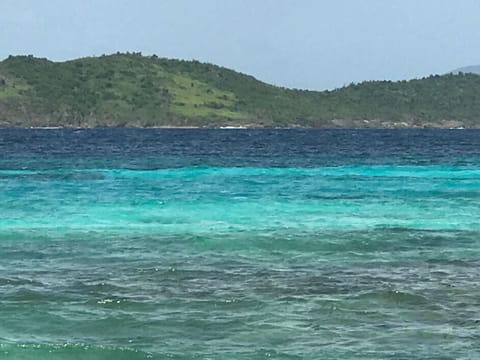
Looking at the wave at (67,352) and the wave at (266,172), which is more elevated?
the wave at (266,172)

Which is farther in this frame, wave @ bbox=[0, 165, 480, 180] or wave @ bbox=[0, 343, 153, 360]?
wave @ bbox=[0, 165, 480, 180]

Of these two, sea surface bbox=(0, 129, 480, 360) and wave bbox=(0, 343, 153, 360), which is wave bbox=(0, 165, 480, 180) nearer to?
sea surface bbox=(0, 129, 480, 360)

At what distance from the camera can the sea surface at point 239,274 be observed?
15969 millimetres

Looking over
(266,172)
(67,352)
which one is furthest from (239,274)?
(266,172)

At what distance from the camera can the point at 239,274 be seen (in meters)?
21.7

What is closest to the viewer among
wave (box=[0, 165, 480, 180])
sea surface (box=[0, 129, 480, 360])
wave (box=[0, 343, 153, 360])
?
wave (box=[0, 343, 153, 360])

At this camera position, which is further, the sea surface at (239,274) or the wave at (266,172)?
the wave at (266,172)

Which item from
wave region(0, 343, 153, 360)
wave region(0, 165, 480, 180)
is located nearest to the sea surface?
wave region(0, 343, 153, 360)

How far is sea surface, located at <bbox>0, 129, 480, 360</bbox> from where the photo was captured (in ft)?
52.4

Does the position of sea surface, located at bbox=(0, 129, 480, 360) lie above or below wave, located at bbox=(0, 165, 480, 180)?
below

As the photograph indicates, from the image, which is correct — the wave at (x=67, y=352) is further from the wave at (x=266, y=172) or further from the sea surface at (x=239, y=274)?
the wave at (x=266, y=172)

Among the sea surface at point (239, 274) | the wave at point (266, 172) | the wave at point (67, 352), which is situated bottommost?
the wave at point (67, 352)

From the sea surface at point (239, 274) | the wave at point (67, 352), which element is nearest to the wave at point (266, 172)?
the sea surface at point (239, 274)

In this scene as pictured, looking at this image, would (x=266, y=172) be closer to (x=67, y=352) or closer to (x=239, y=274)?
(x=239, y=274)
